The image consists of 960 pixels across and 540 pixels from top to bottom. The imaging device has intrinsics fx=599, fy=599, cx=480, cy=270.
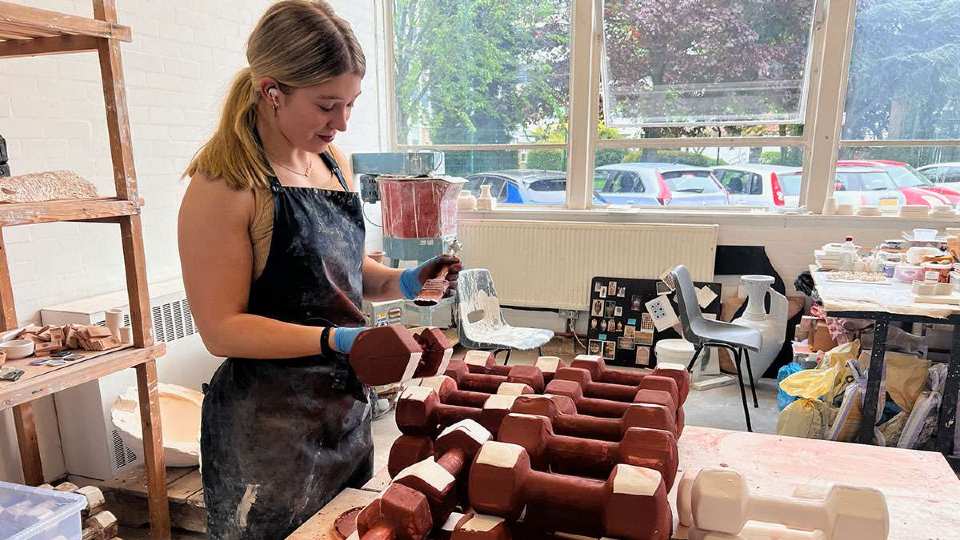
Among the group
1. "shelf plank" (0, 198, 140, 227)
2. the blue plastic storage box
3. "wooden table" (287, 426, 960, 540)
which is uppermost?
"shelf plank" (0, 198, 140, 227)

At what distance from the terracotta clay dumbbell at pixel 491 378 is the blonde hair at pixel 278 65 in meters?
0.51

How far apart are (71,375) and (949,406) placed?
3430mm

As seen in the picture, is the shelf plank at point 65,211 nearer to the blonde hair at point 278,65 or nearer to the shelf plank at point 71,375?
the shelf plank at point 71,375

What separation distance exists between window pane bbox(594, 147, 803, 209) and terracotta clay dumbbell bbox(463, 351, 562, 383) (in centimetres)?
354

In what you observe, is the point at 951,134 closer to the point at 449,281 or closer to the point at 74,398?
the point at 449,281

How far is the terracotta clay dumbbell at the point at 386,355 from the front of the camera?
0.89 meters

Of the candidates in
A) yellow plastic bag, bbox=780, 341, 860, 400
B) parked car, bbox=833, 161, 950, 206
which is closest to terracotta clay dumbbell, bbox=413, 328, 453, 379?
yellow plastic bag, bbox=780, 341, 860, 400

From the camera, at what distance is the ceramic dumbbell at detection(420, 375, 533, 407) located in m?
1.04

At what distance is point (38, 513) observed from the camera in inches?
57.7

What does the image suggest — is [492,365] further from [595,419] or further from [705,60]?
[705,60]

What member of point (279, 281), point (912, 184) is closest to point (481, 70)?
point (912, 184)

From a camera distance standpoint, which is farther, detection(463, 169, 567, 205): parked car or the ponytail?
detection(463, 169, 567, 205): parked car

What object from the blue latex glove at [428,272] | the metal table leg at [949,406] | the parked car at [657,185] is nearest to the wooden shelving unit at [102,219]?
the blue latex glove at [428,272]

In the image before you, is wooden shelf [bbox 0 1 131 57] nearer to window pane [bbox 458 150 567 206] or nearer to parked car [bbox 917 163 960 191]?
window pane [bbox 458 150 567 206]
